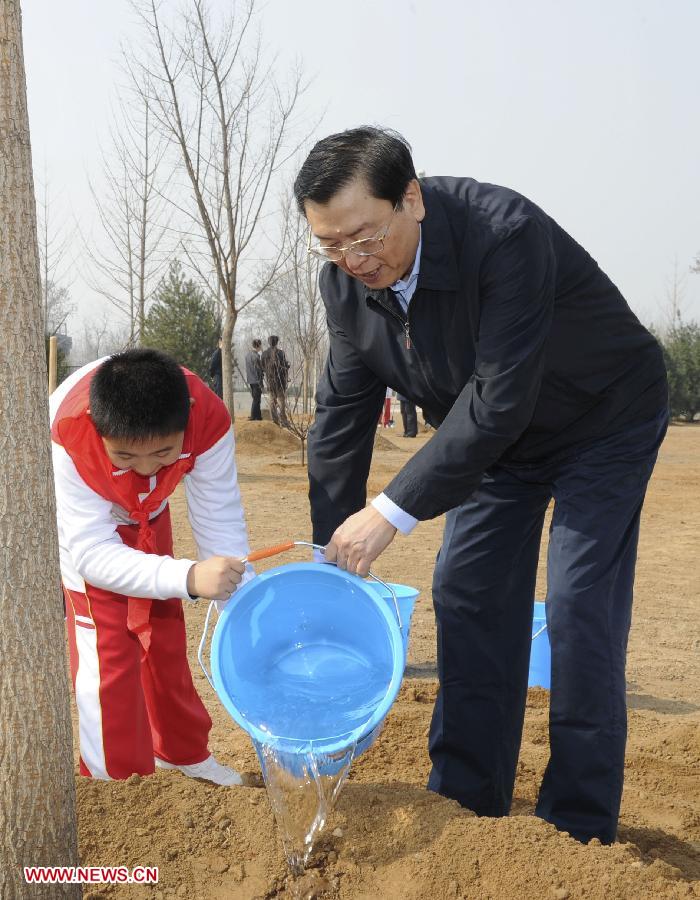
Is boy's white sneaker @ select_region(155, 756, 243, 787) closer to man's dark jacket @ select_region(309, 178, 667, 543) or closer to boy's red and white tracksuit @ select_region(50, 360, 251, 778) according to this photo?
boy's red and white tracksuit @ select_region(50, 360, 251, 778)

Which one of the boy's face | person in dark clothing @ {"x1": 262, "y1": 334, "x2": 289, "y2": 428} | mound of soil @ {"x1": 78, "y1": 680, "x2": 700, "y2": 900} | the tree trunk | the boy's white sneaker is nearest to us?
the tree trunk

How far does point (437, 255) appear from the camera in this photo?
237 cm

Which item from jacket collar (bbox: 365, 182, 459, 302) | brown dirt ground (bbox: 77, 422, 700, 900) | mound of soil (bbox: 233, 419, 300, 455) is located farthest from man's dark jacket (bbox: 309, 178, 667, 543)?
mound of soil (bbox: 233, 419, 300, 455)

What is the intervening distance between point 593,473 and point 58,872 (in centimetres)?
158

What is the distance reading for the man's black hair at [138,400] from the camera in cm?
256

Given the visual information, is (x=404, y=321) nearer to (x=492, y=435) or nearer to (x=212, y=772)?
(x=492, y=435)

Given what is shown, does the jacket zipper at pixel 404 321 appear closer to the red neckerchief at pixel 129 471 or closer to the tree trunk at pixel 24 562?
the red neckerchief at pixel 129 471

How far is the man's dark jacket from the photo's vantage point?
7.61 ft

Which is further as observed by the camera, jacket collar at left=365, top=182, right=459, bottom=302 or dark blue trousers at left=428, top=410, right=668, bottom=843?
dark blue trousers at left=428, top=410, right=668, bottom=843

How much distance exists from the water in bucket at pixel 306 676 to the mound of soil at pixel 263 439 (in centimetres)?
1119

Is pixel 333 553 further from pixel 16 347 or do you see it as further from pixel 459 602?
pixel 16 347

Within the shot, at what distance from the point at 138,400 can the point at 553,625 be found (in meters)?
1.23

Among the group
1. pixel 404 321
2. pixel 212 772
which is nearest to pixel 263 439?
pixel 212 772

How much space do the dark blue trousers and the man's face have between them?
2.34 ft
